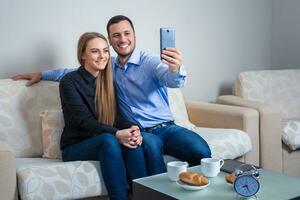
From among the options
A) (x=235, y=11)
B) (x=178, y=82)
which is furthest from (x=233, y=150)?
(x=235, y=11)

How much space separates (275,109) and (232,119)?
282 mm

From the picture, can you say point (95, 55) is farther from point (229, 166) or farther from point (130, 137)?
point (229, 166)

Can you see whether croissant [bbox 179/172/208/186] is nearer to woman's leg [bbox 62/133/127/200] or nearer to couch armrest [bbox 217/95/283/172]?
woman's leg [bbox 62/133/127/200]

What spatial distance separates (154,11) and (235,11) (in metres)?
0.80

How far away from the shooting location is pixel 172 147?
218 centimetres

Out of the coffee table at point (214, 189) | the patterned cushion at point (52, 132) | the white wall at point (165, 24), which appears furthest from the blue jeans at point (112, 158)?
the white wall at point (165, 24)

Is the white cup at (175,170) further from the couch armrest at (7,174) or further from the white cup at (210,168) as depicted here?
the couch armrest at (7,174)

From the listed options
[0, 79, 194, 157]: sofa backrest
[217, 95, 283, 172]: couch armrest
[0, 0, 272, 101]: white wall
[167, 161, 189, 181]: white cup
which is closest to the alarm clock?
[167, 161, 189, 181]: white cup

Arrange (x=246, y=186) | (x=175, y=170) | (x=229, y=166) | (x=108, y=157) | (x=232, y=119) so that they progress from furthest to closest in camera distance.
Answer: (x=232, y=119)
(x=108, y=157)
(x=229, y=166)
(x=175, y=170)
(x=246, y=186)

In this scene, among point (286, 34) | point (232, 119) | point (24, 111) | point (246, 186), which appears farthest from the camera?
point (286, 34)

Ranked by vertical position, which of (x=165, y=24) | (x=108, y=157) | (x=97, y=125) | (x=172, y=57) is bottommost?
(x=108, y=157)

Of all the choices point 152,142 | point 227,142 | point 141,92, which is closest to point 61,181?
point 152,142

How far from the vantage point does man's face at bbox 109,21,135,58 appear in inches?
89.7

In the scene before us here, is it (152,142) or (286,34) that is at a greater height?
(286,34)
